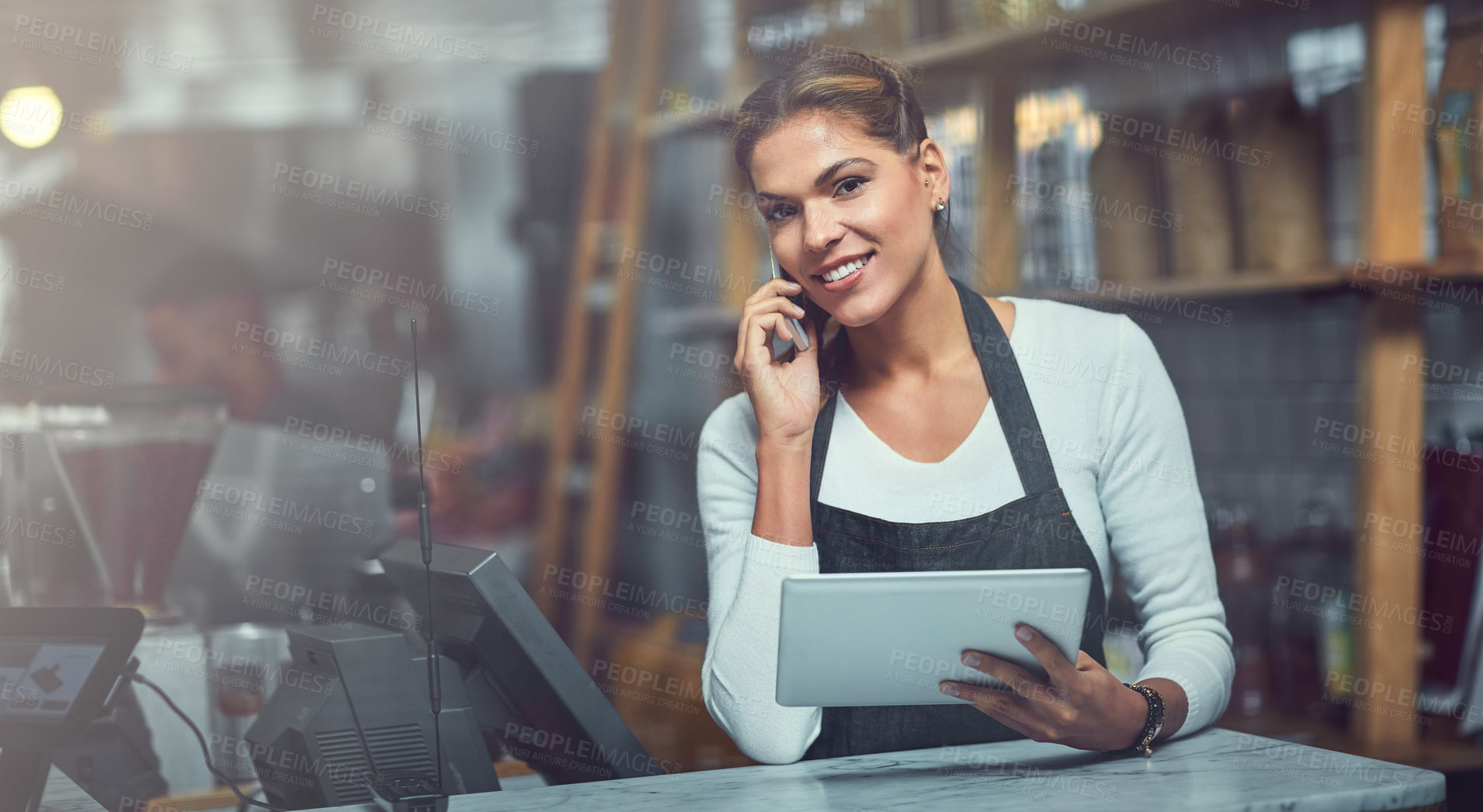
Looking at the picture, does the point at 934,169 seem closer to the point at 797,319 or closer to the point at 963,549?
the point at 797,319

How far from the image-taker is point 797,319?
150cm

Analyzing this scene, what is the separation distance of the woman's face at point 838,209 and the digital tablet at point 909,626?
53 centimetres

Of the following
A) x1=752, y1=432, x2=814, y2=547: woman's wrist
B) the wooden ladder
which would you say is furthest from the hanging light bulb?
x1=752, y1=432, x2=814, y2=547: woman's wrist

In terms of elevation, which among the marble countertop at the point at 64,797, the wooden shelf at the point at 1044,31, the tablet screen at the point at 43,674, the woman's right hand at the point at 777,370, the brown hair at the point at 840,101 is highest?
the wooden shelf at the point at 1044,31

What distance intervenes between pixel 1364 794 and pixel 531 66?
363cm

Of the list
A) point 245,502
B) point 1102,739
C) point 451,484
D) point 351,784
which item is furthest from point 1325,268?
point 451,484

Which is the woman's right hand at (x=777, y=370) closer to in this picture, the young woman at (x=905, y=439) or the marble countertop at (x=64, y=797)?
the young woman at (x=905, y=439)

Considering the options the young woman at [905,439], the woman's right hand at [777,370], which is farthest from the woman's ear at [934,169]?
the woman's right hand at [777,370]

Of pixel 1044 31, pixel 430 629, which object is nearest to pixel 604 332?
pixel 1044 31

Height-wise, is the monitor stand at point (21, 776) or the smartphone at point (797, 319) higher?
the smartphone at point (797, 319)

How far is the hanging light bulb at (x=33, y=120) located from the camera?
12.0 ft

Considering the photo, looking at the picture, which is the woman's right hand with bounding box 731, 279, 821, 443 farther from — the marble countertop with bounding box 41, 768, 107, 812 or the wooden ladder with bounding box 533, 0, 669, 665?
the wooden ladder with bounding box 533, 0, 669, 665

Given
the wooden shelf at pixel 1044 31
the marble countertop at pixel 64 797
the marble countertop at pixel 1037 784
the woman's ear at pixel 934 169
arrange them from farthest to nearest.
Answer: the wooden shelf at pixel 1044 31 → the woman's ear at pixel 934 169 → the marble countertop at pixel 64 797 → the marble countertop at pixel 1037 784

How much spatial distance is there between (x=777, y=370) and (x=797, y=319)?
8cm
